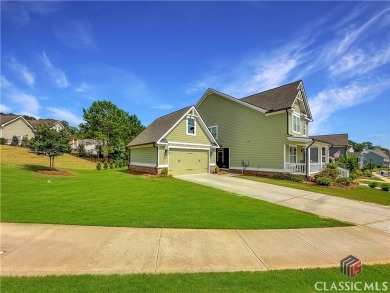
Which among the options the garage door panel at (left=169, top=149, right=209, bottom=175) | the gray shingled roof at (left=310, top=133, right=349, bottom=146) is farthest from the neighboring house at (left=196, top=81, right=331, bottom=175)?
the gray shingled roof at (left=310, top=133, right=349, bottom=146)

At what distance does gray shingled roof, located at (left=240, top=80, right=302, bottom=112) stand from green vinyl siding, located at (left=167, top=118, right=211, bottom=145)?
616cm

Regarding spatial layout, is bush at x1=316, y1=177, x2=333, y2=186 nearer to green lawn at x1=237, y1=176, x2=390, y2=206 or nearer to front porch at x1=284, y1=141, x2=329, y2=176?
green lawn at x1=237, y1=176, x2=390, y2=206

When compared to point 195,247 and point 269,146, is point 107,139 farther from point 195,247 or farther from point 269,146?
point 195,247

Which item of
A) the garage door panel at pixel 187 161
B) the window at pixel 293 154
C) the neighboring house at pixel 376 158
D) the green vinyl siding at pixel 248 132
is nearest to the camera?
the garage door panel at pixel 187 161

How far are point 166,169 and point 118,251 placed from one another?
511 inches

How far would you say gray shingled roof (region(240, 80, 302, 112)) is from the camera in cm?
1926

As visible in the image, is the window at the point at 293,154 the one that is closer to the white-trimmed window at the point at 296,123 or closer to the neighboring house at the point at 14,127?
the white-trimmed window at the point at 296,123

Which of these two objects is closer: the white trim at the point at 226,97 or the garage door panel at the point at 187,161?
the garage door panel at the point at 187,161

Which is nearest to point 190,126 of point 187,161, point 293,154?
point 187,161

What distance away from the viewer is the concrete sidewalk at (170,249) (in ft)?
12.8

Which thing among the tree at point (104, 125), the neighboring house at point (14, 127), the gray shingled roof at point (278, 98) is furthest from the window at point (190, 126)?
the neighboring house at point (14, 127)

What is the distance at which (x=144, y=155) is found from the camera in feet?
65.2

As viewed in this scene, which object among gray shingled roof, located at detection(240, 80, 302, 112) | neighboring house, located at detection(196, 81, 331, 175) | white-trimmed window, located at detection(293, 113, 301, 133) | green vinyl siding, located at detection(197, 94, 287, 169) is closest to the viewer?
neighboring house, located at detection(196, 81, 331, 175)

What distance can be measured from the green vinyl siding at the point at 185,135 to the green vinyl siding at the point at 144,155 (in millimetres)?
1937
